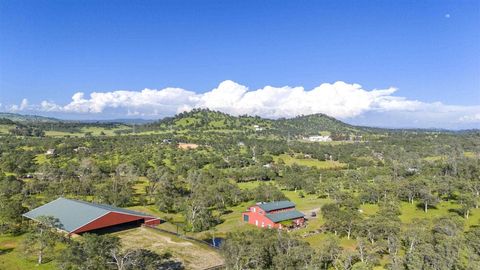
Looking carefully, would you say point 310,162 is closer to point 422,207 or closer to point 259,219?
point 422,207

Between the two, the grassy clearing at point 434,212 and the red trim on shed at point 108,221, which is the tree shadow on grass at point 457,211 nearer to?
the grassy clearing at point 434,212

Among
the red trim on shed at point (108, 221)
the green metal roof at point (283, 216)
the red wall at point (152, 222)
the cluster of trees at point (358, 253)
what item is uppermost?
the cluster of trees at point (358, 253)

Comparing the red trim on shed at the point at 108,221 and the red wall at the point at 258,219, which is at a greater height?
the red trim on shed at the point at 108,221

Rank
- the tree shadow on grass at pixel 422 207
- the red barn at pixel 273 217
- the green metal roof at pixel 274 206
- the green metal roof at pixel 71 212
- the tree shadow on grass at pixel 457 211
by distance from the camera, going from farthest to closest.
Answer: the tree shadow on grass at pixel 422 207 → the tree shadow on grass at pixel 457 211 → the green metal roof at pixel 274 206 → the red barn at pixel 273 217 → the green metal roof at pixel 71 212

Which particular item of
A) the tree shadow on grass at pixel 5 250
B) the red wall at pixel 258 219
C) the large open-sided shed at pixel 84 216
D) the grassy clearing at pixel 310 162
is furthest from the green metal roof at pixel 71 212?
the grassy clearing at pixel 310 162

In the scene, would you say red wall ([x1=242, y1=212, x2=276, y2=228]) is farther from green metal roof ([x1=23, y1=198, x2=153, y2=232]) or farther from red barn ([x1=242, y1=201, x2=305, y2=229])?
green metal roof ([x1=23, y1=198, x2=153, y2=232])

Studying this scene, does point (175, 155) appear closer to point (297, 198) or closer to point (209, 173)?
point (209, 173)

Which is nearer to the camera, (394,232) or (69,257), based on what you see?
(69,257)

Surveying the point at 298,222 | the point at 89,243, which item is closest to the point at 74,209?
the point at 89,243
